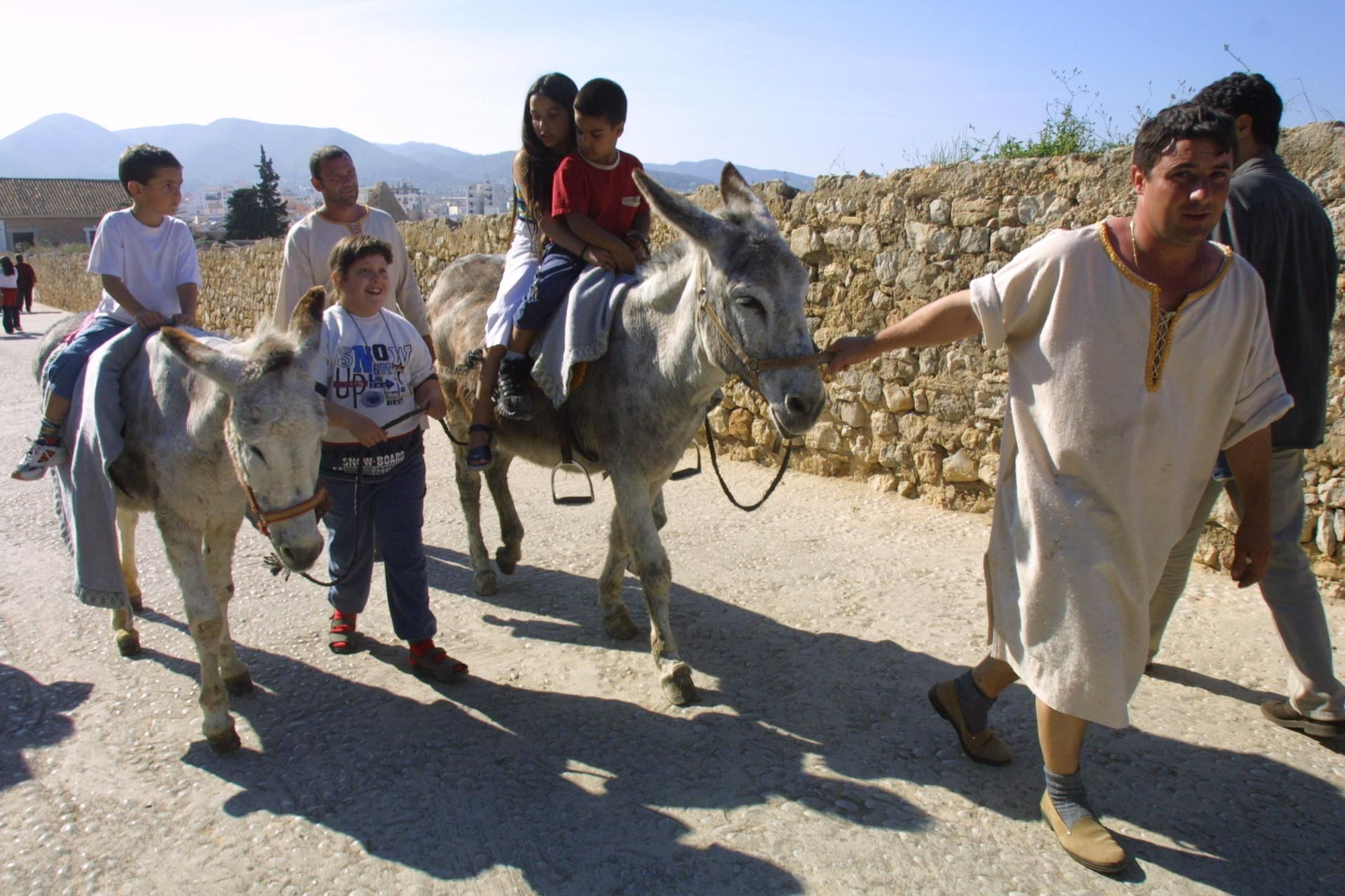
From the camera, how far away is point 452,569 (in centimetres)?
530

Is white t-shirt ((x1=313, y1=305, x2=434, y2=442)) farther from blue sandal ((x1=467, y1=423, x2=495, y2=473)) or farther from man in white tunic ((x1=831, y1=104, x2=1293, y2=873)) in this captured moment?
man in white tunic ((x1=831, y1=104, x2=1293, y2=873))

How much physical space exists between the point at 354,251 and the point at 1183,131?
2.95m

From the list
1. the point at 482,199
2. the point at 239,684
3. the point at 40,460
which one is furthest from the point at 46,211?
the point at 239,684

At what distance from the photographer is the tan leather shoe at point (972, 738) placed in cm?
302

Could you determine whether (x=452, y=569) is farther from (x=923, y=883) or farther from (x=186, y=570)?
(x=923, y=883)

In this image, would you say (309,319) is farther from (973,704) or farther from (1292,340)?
(1292,340)

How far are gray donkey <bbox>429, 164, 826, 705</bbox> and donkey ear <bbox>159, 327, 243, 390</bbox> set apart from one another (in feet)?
5.06

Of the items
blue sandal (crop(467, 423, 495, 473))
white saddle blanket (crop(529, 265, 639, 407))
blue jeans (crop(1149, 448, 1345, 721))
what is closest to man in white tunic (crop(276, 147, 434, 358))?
blue sandal (crop(467, 423, 495, 473))

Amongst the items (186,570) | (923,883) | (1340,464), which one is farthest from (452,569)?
(1340,464)

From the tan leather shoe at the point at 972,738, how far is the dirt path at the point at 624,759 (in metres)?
0.08

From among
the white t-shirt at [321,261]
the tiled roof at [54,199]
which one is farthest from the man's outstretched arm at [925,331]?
the tiled roof at [54,199]

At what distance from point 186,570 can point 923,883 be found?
2893 millimetres

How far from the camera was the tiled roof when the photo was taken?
6022 cm

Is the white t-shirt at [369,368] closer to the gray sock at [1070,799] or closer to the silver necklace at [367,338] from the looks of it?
the silver necklace at [367,338]
